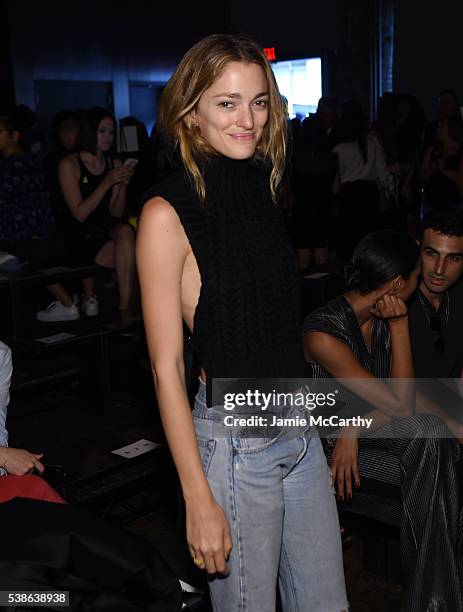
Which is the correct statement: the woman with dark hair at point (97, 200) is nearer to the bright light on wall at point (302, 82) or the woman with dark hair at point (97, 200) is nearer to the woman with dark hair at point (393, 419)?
the woman with dark hair at point (393, 419)

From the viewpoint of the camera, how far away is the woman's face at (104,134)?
4.80 meters

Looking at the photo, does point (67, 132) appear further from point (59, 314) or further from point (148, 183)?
point (59, 314)

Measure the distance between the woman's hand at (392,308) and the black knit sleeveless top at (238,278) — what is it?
1002 millimetres

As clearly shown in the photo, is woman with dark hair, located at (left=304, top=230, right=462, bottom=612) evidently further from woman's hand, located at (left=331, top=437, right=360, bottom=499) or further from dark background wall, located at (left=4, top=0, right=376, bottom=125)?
dark background wall, located at (left=4, top=0, right=376, bottom=125)

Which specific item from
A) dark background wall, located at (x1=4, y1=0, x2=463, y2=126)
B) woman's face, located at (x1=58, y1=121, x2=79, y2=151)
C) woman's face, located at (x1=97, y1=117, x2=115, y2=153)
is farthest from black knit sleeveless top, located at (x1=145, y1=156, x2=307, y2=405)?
dark background wall, located at (x1=4, y1=0, x2=463, y2=126)

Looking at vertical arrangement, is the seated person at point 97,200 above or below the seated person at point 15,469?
above

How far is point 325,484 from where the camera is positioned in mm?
1431

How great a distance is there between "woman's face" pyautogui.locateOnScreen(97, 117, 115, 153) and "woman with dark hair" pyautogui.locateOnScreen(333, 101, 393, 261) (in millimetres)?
1890

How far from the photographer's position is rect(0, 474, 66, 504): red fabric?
6.06 ft

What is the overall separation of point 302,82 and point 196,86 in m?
9.53

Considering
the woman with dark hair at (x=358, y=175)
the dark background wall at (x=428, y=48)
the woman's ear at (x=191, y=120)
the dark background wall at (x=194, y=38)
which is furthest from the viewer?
the dark background wall at (x=194, y=38)

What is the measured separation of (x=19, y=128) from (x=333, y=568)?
13.6 ft

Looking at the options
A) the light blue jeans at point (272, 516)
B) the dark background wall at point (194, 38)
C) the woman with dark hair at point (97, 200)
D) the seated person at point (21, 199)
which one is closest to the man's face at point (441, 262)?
the light blue jeans at point (272, 516)

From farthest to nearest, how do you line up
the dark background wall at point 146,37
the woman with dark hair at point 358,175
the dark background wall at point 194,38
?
the dark background wall at point 146,37, the dark background wall at point 194,38, the woman with dark hair at point 358,175
